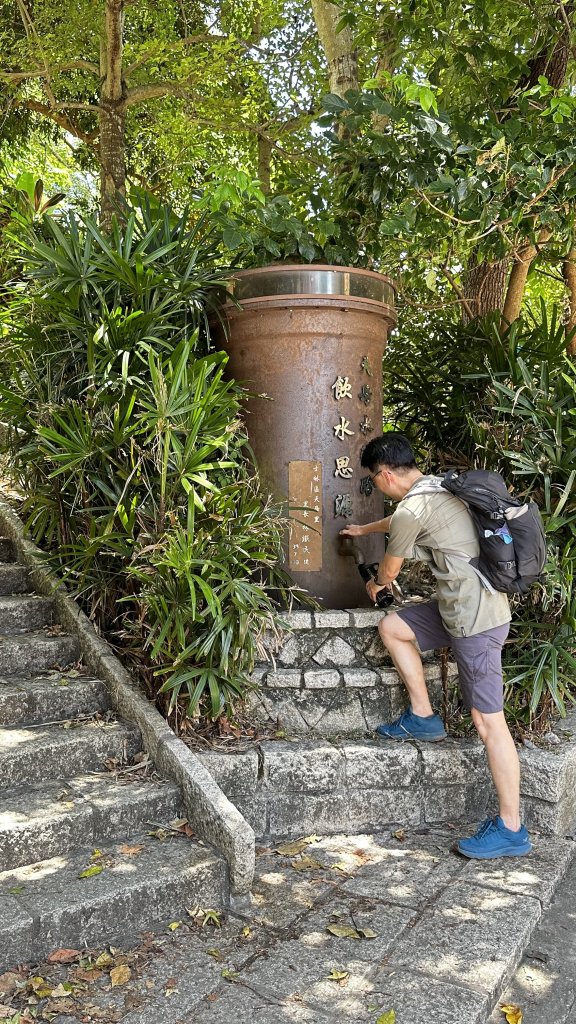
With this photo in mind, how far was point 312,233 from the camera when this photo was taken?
5.41 meters

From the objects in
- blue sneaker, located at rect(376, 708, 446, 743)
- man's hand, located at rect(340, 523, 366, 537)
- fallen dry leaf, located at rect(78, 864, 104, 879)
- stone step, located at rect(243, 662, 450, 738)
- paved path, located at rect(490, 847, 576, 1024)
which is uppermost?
man's hand, located at rect(340, 523, 366, 537)

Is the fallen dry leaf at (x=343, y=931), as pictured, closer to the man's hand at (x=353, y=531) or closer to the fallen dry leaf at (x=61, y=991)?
the fallen dry leaf at (x=61, y=991)

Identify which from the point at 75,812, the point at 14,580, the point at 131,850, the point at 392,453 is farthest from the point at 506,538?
the point at 14,580

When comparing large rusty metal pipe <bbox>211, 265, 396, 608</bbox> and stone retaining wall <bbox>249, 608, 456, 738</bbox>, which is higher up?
large rusty metal pipe <bbox>211, 265, 396, 608</bbox>

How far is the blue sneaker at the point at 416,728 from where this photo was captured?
412cm

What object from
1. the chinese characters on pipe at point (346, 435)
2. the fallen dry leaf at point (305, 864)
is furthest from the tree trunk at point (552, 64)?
the fallen dry leaf at point (305, 864)

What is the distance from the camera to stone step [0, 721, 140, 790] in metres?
3.46

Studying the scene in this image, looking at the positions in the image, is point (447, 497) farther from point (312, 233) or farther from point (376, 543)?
point (312, 233)

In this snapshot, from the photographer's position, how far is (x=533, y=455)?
4578mm

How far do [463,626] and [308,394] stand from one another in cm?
164

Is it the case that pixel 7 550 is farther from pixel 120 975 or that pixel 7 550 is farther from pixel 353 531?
pixel 120 975

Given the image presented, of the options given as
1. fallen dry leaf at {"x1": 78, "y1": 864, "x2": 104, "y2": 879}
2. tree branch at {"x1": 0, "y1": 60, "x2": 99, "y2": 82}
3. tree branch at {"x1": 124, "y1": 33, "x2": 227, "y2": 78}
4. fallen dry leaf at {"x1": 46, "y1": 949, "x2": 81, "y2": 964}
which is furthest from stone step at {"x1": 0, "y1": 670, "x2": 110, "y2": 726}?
tree branch at {"x1": 124, "y1": 33, "x2": 227, "y2": 78}

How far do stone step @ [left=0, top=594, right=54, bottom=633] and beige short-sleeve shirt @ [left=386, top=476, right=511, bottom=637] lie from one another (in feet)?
6.91

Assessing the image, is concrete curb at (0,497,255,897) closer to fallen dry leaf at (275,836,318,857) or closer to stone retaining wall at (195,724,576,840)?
stone retaining wall at (195,724,576,840)
